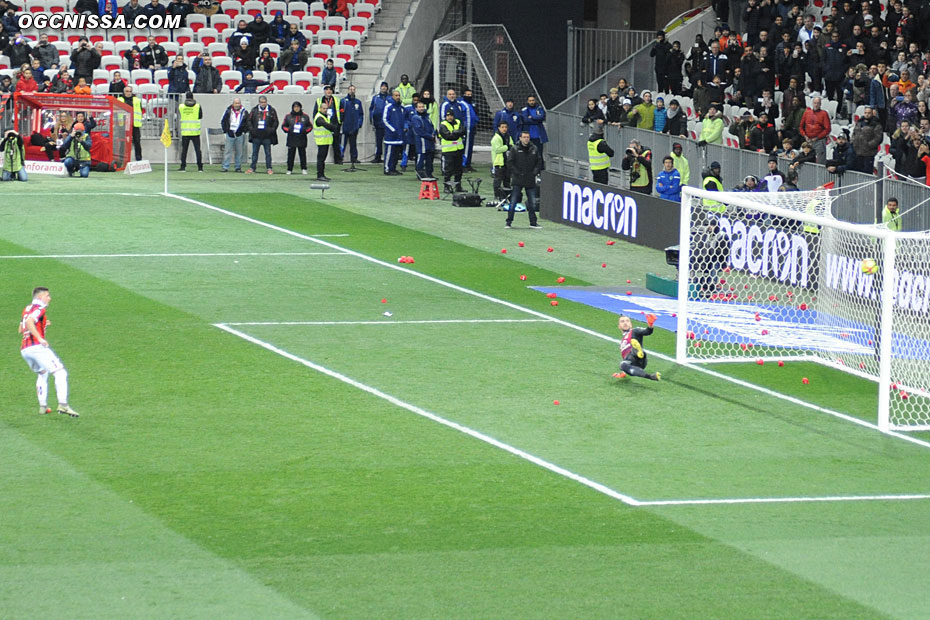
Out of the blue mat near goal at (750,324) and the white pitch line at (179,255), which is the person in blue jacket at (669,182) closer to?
the blue mat near goal at (750,324)

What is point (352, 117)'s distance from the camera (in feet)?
122

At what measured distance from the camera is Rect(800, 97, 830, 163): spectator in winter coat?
1103 inches

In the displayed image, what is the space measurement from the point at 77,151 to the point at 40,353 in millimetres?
21158

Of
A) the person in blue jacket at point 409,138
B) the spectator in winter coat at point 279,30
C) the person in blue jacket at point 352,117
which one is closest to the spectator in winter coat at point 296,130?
the person in blue jacket at point 352,117

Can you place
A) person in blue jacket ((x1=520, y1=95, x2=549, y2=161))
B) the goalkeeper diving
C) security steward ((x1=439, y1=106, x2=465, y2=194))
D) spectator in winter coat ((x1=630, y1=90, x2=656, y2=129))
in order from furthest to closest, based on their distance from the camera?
person in blue jacket ((x1=520, y1=95, x2=549, y2=161))
spectator in winter coat ((x1=630, y1=90, x2=656, y2=129))
security steward ((x1=439, y1=106, x2=465, y2=194))
the goalkeeper diving

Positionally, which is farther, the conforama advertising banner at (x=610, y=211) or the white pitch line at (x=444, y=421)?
the conforama advertising banner at (x=610, y=211)

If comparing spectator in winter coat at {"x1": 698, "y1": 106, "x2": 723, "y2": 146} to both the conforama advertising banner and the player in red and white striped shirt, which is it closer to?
the conforama advertising banner

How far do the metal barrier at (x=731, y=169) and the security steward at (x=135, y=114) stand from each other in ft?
33.0

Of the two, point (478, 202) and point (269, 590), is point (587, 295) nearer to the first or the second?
point (478, 202)

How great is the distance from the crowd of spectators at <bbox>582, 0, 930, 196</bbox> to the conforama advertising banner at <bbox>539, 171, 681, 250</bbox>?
2.09 m

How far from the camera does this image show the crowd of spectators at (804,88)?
2636 centimetres

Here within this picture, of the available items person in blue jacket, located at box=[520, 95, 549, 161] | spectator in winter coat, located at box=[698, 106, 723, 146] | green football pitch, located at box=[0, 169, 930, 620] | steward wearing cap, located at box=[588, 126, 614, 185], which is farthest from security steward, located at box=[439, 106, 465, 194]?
green football pitch, located at box=[0, 169, 930, 620]

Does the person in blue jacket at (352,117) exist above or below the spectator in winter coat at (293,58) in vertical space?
below

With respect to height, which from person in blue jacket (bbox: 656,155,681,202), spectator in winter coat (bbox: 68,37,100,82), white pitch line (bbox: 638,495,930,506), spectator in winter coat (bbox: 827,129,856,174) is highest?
spectator in winter coat (bbox: 68,37,100,82)
